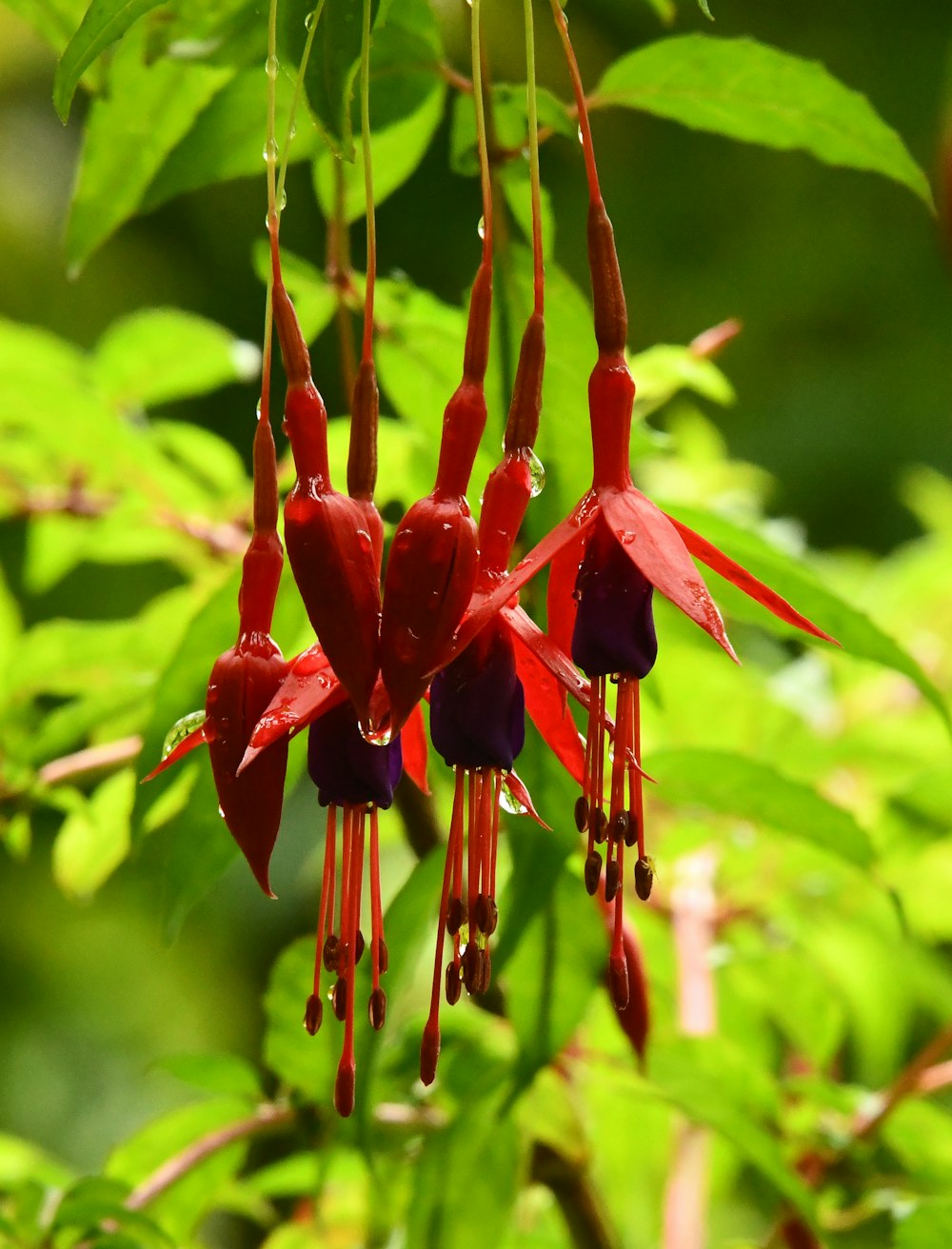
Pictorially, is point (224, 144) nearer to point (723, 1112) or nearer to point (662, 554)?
point (662, 554)

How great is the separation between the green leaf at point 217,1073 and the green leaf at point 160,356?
428 mm

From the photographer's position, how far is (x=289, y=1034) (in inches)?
24.8

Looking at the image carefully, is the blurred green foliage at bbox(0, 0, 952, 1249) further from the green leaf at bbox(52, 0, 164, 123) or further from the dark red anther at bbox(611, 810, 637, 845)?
the dark red anther at bbox(611, 810, 637, 845)

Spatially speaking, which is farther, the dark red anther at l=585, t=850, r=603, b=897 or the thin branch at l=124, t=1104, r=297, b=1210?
the thin branch at l=124, t=1104, r=297, b=1210

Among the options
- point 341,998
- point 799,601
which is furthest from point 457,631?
point 799,601

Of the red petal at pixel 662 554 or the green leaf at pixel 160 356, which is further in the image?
the green leaf at pixel 160 356

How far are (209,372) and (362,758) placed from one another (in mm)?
605

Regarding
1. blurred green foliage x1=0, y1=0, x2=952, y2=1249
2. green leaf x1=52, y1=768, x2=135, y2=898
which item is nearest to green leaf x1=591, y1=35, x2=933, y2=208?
blurred green foliage x1=0, y1=0, x2=952, y2=1249

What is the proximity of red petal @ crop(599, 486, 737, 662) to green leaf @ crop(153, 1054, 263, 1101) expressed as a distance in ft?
1.34

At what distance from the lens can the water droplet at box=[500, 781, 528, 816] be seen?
42cm

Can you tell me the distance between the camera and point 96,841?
29.6 inches

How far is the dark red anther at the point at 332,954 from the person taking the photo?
39cm

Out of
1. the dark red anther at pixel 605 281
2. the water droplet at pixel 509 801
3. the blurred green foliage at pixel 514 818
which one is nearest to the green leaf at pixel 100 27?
the blurred green foliage at pixel 514 818

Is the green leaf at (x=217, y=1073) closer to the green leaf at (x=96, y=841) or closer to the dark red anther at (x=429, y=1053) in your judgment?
the green leaf at (x=96, y=841)
